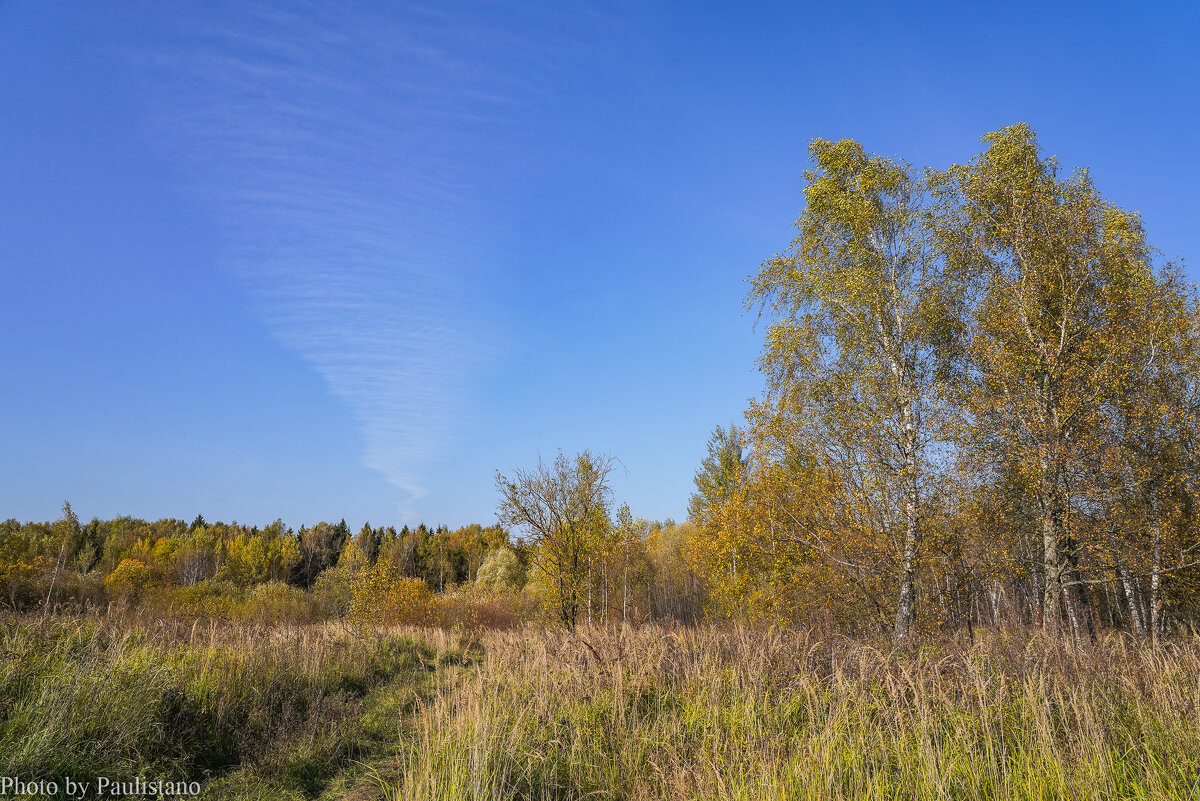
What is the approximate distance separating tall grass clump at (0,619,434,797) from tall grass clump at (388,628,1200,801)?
1.47m

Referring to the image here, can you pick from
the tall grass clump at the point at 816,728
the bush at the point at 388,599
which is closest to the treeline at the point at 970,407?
the tall grass clump at the point at 816,728

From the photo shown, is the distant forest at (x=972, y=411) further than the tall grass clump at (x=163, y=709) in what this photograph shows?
Yes

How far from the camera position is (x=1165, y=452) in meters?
16.0

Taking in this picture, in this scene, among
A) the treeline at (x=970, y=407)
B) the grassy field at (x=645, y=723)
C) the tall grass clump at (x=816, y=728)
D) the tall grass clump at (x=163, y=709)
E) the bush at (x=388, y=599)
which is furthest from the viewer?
the bush at (x=388, y=599)

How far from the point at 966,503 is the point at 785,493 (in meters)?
4.01

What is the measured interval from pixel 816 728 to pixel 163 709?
719 centimetres

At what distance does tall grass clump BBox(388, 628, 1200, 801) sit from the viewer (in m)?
4.13

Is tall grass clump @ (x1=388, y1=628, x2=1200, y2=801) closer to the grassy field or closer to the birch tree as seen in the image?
the grassy field

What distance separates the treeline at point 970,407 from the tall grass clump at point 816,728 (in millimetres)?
5266

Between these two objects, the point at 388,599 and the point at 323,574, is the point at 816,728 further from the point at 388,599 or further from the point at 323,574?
the point at 323,574

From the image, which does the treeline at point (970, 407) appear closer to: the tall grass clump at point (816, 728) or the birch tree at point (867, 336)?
the birch tree at point (867, 336)

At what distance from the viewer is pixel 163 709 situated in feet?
22.4

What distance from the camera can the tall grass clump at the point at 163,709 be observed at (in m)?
5.56

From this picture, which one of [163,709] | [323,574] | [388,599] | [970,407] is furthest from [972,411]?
[323,574]
